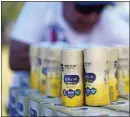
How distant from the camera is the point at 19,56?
1674mm

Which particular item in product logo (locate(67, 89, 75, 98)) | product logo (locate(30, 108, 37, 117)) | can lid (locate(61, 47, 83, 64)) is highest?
can lid (locate(61, 47, 83, 64))

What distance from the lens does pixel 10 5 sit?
5.16ft

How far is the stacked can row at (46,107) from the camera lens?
97cm

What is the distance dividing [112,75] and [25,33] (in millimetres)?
715

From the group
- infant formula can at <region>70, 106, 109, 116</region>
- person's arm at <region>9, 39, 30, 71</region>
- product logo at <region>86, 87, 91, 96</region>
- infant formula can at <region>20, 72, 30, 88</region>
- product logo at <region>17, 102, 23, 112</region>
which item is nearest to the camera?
infant formula can at <region>70, 106, 109, 116</region>

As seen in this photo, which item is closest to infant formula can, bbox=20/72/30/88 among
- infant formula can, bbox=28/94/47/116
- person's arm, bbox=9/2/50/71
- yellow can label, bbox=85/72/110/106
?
person's arm, bbox=9/2/50/71

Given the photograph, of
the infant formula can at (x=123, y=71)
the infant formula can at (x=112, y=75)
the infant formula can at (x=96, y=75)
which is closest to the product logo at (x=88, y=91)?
the infant formula can at (x=96, y=75)

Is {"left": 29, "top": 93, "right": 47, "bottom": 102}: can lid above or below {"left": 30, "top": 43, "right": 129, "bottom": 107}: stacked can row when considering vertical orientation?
below

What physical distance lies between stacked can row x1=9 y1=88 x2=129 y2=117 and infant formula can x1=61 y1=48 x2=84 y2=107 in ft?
0.10

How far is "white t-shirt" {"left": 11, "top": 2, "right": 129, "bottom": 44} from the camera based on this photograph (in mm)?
1642

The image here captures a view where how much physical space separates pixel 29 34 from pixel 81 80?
28.7 inches

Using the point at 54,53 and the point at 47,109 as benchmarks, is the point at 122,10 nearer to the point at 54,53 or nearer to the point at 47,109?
the point at 54,53

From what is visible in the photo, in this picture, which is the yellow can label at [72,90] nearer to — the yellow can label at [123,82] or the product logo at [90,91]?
the product logo at [90,91]

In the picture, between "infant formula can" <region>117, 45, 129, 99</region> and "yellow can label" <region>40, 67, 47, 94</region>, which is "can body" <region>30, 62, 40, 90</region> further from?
"infant formula can" <region>117, 45, 129, 99</region>
